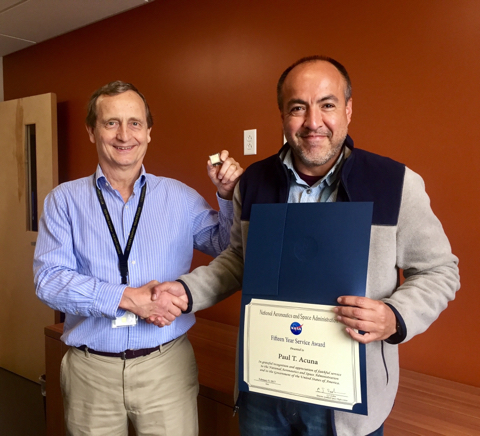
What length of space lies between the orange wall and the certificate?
1024 mm

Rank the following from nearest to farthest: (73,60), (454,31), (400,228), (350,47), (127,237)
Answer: (400,228) < (127,237) < (454,31) < (350,47) < (73,60)

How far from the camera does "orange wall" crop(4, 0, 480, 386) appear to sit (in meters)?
1.64

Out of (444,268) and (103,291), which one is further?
(103,291)

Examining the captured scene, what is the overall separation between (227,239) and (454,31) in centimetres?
122

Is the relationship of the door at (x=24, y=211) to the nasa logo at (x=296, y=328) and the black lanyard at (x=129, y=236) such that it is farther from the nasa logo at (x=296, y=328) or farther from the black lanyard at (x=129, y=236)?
the nasa logo at (x=296, y=328)

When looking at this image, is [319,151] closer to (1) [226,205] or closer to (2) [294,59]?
(1) [226,205]

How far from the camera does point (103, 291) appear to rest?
4.17ft

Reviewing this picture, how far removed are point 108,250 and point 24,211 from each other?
2413 millimetres

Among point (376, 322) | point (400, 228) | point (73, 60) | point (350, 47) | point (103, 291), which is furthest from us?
point (73, 60)

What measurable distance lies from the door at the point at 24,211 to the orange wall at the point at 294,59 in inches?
8.4

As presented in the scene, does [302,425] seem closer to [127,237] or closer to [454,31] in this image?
[127,237]

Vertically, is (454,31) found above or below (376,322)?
above

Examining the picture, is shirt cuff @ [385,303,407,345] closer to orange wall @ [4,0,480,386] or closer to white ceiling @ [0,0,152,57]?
orange wall @ [4,0,480,386]

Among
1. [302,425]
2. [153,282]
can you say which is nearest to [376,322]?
[302,425]
